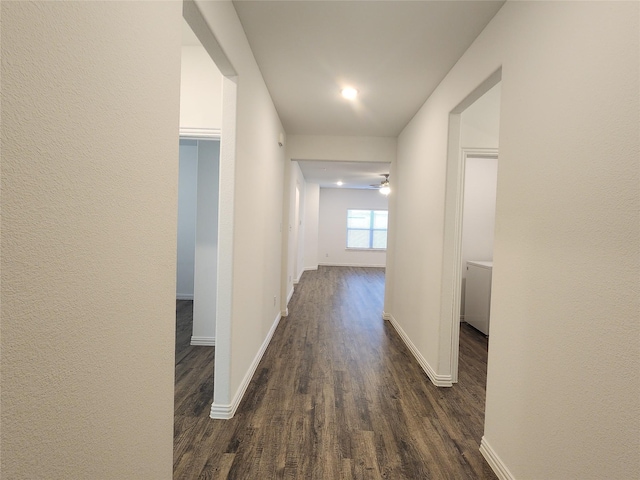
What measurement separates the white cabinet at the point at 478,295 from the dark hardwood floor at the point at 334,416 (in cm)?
42

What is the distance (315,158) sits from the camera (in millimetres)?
4711

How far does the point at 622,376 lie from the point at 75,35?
172 centimetres

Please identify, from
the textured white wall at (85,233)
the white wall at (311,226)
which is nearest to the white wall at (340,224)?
the white wall at (311,226)

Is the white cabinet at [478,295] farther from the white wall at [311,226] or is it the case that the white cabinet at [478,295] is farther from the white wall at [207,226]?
the white wall at [311,226]

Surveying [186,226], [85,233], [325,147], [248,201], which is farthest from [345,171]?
[85,233]

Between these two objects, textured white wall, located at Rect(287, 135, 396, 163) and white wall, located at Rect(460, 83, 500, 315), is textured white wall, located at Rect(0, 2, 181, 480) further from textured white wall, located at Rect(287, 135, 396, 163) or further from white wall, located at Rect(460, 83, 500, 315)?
white wall, located at Rect(460, 83, 500, 315)

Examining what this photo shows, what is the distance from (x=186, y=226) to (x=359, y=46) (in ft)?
13.9

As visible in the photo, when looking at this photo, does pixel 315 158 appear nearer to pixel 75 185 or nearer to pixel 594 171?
pixel 594 171

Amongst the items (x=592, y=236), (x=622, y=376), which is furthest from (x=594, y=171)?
(x=622, y=376)

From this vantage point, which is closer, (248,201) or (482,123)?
(248,201)

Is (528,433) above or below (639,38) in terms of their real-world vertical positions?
below

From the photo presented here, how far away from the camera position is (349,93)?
123 inches

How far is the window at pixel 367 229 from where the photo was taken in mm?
11023

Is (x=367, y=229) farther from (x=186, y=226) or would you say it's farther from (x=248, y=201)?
(x=248, y=201)
